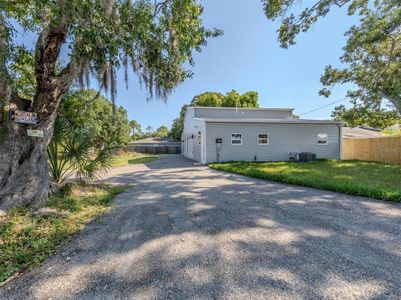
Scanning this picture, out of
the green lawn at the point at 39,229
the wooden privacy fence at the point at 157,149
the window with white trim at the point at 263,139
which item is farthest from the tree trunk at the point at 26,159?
the wooden privacy fence at the point at 157,149

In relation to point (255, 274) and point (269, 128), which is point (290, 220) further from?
point (269, 128)

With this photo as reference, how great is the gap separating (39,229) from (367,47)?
15.3 metres

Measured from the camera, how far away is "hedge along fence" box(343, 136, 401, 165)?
12.0 metres

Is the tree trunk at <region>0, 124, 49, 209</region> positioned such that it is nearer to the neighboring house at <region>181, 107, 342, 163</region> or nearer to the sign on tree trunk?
the sign on tree trunk

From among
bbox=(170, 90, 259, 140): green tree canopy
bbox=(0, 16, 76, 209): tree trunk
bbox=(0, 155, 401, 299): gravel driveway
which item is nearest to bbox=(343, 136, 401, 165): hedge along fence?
bbox=(0, 155, 401, 299): gravel driveway

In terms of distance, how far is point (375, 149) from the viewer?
13.4m

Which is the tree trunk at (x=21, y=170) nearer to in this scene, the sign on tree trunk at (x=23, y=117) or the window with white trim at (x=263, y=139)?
the sign on tree trunk at (x=23, y=117)

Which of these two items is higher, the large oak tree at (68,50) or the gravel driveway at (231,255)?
the large oak tree at (68,50)

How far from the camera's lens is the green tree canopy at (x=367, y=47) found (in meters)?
8.99

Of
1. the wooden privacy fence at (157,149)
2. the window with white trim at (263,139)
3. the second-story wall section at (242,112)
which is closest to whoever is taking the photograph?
the window with white trim at (263,139)

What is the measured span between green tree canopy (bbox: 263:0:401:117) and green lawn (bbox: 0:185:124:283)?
997 cm

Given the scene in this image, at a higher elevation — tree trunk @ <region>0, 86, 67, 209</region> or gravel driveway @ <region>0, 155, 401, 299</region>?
tree trunk @ <region>0, 86, 67, 209</region>

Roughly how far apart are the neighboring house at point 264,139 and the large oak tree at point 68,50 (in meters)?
8.10

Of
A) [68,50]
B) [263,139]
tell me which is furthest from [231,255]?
[263,139]
